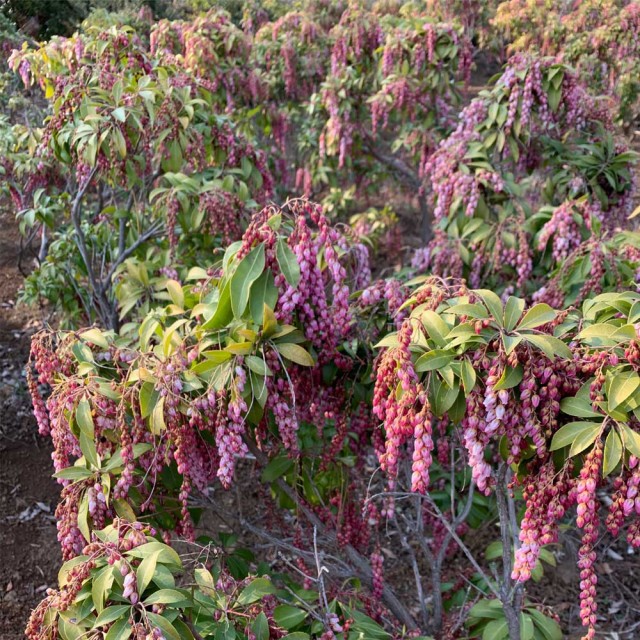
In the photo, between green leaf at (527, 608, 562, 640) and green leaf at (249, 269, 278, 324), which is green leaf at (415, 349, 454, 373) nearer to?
green leaf at (249, 269, 278, 324)

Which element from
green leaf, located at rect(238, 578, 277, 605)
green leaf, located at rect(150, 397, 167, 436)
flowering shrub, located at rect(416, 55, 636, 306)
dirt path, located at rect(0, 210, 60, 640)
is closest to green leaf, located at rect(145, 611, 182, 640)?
green leaf, located at rect(238, 578, 277, 605)

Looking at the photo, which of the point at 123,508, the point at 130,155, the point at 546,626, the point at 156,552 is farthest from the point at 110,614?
the point at 130,155

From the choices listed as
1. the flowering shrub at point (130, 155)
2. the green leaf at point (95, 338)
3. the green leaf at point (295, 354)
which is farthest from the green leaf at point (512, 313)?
the flowering shrub at point (130, 155)

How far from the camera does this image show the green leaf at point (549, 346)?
1.50m

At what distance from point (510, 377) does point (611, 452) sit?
Answer: 0.27 meters

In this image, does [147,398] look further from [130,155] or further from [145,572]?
[130,155]

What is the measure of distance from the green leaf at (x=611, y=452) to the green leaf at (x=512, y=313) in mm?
327

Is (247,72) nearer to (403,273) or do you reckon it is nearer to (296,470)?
(403,273)

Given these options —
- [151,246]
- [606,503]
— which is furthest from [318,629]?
[606,503]

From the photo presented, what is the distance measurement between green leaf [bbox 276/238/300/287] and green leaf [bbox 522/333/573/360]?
2.02ft

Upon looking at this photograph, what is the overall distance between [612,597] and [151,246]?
3.30m

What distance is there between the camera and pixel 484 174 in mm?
3320

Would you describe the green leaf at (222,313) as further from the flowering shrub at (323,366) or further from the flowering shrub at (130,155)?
the flowering shrub at (130,155)

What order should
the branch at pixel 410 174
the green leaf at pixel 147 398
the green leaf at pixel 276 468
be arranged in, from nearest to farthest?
1. the green leaf at pixel 147 398
2. the green leaf at pixel 276 468
3. the branch at pixel 410 174
